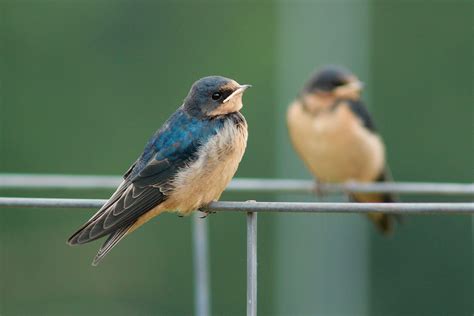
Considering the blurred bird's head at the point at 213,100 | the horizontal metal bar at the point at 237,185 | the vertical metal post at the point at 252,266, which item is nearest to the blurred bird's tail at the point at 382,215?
the horizontal metal bar at the point at 237,185

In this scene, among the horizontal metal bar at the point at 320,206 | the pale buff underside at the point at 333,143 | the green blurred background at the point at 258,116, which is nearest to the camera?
the horizontal metal bar at the point at 320,206

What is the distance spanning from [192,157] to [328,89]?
99.1 inches

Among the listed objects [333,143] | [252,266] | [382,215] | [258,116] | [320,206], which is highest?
[320,206]

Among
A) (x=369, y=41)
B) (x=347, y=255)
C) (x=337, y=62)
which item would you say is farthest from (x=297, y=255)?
(x=369, y=41)

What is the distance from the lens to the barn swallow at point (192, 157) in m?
2.75

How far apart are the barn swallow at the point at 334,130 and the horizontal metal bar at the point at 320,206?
117 inches

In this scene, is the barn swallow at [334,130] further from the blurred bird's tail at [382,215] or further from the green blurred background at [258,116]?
the green blurred background at [258,116]

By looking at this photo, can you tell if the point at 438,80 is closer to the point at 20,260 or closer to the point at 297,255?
the point at 297,255

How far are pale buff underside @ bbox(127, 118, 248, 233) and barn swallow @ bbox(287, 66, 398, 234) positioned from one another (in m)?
2.35

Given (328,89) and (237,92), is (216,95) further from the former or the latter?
(328,89)

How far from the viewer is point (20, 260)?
11.0m

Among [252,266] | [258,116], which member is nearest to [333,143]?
[252,266]

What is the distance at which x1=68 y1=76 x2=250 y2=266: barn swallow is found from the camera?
2754 mm

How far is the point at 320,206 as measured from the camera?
2039mm
